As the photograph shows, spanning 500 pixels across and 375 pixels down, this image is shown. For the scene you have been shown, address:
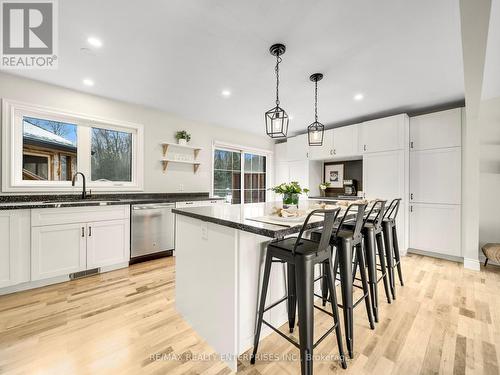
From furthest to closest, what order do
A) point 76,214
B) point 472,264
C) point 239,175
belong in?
point 239,175 < point 472,264 < point 76,214

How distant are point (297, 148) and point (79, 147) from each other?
4.16 m

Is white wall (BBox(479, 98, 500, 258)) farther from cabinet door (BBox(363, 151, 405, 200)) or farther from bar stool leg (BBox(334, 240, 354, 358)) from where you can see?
bar stool leg (BBox(334, 240, 354, 358))

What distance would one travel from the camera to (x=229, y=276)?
1.43 meters

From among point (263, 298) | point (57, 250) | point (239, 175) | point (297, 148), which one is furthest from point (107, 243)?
point (297, 148)

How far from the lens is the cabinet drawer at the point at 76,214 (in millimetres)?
2428

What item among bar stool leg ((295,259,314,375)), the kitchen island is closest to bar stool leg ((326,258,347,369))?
bar stool leg ((295,259,314,375))

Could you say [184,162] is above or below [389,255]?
above

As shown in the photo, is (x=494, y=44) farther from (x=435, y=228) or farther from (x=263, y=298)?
(x=435, y=228)

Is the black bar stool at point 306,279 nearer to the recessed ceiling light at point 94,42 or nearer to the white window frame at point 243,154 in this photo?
the recessed ceiling light at point 94,42

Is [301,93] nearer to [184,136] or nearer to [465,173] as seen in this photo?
[184,136]

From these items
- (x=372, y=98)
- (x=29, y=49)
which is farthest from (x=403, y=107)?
(x=29, y=49)

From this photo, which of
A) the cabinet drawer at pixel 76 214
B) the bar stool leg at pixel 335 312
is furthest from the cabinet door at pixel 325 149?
the cabinet drawer at pixel 76 214

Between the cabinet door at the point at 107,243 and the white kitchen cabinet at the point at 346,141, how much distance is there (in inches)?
156

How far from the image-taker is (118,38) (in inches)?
78.9
